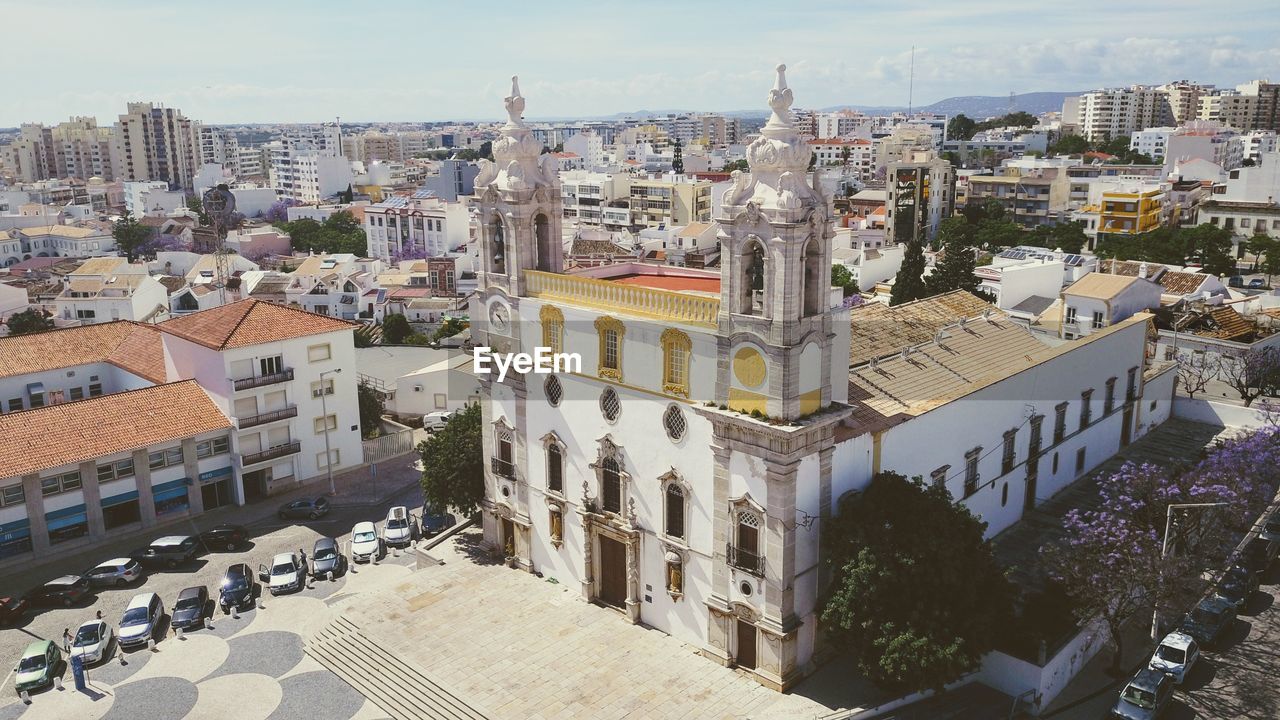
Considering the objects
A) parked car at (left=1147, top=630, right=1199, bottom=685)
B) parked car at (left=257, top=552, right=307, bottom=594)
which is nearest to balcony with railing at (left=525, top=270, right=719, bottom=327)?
parked car at (left=257, top=552, right=307, bottom=594)

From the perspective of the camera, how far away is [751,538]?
28.7m

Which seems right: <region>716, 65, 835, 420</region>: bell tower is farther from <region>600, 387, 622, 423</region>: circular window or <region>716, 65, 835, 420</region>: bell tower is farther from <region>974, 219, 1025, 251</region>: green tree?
<region>974, 219, 1025, 251</region>: green tree

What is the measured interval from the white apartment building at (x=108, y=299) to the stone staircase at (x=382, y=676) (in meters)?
64.4

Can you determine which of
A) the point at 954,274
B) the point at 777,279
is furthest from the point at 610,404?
the point at 954,274

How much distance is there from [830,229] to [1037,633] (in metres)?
14.0

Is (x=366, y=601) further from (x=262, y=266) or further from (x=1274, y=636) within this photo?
(x=262, y=266)

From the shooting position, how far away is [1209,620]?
32250mm

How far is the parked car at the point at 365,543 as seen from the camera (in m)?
40.5

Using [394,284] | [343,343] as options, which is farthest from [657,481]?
[394,284]

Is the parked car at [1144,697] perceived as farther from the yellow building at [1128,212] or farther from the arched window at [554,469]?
the yellow building at [1128,212]

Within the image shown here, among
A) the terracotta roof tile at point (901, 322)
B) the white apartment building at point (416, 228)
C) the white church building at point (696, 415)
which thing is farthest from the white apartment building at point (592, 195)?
the white church building at point (696, 415)

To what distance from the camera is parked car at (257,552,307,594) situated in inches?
1475

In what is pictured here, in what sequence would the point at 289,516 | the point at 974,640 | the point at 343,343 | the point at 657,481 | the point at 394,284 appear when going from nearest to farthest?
the point at 974,640 < the point at 657,481 < the point at 289,516 < the point at 343,343 < the point at 394,284

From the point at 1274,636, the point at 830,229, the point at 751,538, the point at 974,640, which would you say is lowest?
the point at 1274,636
